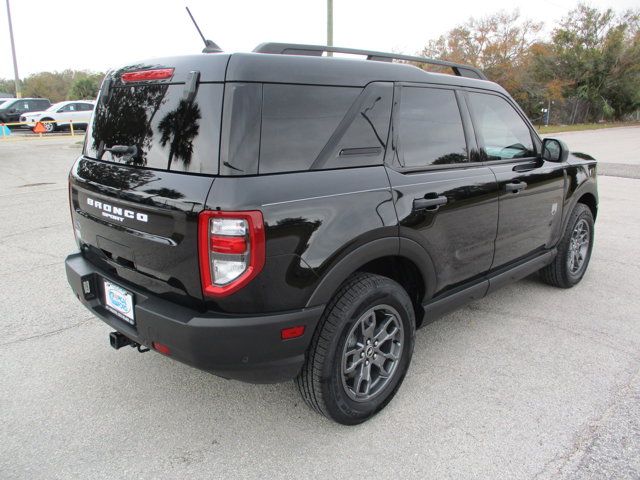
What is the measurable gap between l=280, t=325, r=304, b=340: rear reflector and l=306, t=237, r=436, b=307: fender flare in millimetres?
115

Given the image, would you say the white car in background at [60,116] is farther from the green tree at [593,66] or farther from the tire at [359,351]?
the green tree at [593,66]

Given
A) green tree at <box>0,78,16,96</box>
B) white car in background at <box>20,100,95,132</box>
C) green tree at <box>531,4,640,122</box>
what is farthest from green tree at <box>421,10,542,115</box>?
green tree at <box>0,78,16,96</box>

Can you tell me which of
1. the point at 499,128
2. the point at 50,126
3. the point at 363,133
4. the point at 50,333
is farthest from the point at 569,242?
the point at 50,126

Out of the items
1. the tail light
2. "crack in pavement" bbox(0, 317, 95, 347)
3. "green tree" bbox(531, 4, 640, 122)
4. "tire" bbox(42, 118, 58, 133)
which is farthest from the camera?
"green tree" bbox(531, 4, 640, 122)

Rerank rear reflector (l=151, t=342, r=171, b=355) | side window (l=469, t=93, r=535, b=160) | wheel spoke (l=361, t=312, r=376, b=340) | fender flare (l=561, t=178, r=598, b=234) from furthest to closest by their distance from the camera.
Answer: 1. fender flare (l=561, t=178, r=598, b=234)
2. side window (l=469, t=93, r=535, b=160)
3. wheel spoke (l=361, t=312, r=376, b=340)
4. rear reflector (l=151, t=342, r=171, b=355)

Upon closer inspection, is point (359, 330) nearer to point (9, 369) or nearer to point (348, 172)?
point (348, 172)

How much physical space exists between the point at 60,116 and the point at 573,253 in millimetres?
26606

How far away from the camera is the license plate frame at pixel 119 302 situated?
8.00 ft

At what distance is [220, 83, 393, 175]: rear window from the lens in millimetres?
2084

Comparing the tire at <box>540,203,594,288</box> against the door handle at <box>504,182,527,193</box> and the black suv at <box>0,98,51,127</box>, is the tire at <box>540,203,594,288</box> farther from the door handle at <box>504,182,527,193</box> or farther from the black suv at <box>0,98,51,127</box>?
the black suv at <box>0,98,51,127</box>

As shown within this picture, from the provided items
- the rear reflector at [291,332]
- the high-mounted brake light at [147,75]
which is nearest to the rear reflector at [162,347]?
the rear reflector at [291,332]

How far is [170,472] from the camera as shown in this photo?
2.26m

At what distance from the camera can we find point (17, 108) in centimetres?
2714

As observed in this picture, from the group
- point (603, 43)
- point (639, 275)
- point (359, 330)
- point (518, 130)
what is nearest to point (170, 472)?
point (359, 330)
